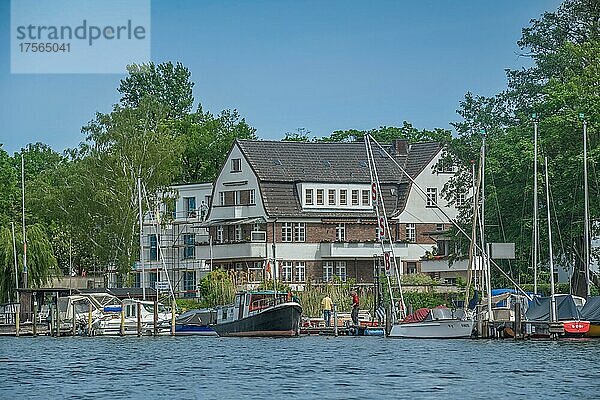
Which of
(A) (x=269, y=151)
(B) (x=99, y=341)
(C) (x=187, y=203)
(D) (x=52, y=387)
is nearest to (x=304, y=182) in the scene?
(A) (x=269, y=151)

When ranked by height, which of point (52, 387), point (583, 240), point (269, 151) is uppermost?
point (269, 151)

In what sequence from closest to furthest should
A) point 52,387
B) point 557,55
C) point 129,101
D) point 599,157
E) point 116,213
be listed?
point 52,387
point 599,157
point 557,55
point 116,213
point 129,101

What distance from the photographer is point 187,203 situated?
124 m

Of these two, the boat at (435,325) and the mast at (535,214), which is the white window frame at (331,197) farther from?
the boat at (435,325)

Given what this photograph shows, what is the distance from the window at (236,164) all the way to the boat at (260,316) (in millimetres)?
27552

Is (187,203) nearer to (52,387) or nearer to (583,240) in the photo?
(583,240)

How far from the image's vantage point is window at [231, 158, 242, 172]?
379 feet

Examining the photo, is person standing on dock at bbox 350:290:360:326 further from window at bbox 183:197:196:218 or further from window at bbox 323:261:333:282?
window at bbox 183:197:196:218

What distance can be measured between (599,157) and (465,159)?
13.8 meters

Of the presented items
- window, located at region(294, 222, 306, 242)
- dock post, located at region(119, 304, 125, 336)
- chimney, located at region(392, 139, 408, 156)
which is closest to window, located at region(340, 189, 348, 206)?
window, located at region(294, 222, 306, 242)

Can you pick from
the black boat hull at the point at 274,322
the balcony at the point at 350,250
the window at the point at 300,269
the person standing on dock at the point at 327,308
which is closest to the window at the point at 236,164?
the window at the point at 300,269

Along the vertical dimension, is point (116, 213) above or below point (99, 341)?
above

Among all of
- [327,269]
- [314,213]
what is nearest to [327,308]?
[327,269]

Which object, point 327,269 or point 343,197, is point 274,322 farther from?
point 343,197
